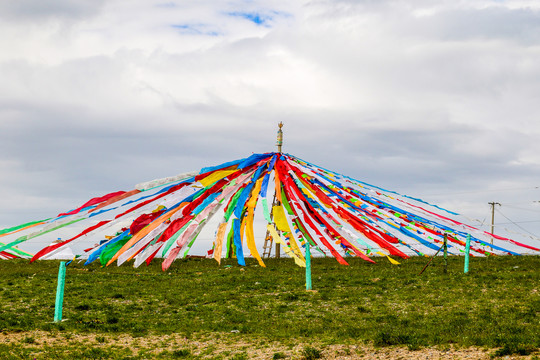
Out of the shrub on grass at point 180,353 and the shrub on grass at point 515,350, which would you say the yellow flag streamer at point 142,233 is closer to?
the shrub on grass at point 180,353

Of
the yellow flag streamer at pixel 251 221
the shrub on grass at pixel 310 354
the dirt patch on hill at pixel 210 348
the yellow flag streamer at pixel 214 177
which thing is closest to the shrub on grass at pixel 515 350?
the dirt patch on hill at pixel 210 348

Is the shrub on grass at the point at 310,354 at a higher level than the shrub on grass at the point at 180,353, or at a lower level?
higher

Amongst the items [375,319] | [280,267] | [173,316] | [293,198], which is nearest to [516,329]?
[375,319]

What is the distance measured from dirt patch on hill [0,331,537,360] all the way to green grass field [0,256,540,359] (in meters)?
0.05

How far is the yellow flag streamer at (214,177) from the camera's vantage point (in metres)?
27.6

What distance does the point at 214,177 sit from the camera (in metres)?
27.9

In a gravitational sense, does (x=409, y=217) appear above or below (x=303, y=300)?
above

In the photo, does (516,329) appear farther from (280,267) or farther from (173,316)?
(280,267)

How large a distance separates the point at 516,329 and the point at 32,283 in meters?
16.1

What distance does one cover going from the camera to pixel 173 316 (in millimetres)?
16359

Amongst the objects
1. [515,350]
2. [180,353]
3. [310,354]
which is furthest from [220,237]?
[515,350]

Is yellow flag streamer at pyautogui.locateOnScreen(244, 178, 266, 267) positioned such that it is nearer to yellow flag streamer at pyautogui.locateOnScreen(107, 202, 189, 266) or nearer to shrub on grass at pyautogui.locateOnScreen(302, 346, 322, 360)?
yellow flag streamer at pyautogui.locateOnScreen(107, 202, 189, 266)

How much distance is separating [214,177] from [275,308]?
11968 millimetres

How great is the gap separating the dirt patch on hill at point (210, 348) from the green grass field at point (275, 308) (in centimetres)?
5
